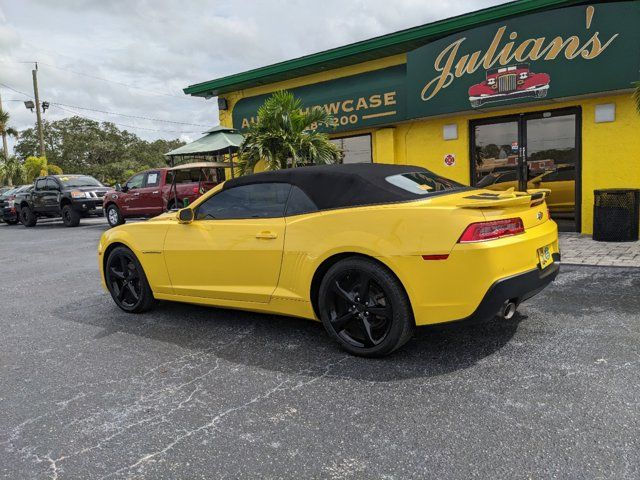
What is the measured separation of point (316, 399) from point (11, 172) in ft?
136

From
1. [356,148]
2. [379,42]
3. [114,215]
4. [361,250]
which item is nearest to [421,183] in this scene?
[361,250]

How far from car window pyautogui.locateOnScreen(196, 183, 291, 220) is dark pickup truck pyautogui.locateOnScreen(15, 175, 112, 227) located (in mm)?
14602

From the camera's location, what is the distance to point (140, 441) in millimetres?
2727

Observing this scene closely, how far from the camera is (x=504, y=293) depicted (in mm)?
3299

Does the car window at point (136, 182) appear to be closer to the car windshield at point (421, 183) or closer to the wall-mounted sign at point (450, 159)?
the wall-mounted sign at point (450, 159)

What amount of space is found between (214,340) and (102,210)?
→ 49.0 feet

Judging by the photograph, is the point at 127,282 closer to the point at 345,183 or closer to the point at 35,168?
the point at 345,183

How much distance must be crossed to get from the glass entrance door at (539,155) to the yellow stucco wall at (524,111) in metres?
0.18

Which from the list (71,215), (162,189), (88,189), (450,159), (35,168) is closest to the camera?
(450,159)

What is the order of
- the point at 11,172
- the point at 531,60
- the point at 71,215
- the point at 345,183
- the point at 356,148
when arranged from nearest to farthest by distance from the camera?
the point at 345,183 → the point at 531,60 → the point at 356,148 → the point at 71,215 → the point at 11,172

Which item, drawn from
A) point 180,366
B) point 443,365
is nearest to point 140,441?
point 180,366

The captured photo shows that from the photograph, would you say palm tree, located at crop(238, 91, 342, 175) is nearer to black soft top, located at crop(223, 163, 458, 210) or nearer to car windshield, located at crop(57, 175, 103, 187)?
black soft top, located at crop(223, 163, 458, 210)

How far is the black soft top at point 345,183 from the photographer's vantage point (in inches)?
148

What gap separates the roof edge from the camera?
9.06 m
